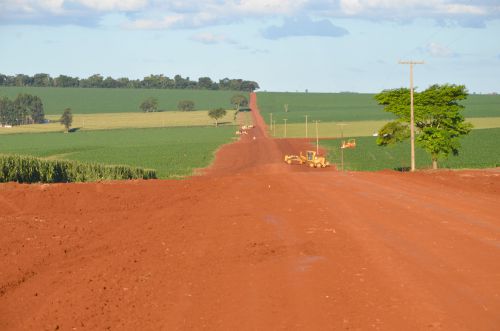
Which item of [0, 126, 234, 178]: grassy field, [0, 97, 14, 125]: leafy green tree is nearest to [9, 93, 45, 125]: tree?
[0, 97, 14, 125]: leafy green tree

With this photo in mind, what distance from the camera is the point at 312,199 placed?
2388cm

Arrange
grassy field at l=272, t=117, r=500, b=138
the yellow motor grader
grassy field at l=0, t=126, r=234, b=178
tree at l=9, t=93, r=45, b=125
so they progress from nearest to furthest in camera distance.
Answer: the yellow motor grader < grassy field at l=0, t=126, r=234, b=178 < grassy field at l=272, t=117, r=500, b=138 < tree at l=9, t=93, r=45, b=125

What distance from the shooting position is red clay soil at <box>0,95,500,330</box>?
1099 centimetres

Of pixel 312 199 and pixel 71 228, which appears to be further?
pixel 312 199

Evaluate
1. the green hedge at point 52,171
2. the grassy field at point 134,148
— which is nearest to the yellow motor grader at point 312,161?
the grassy field at point 134,148

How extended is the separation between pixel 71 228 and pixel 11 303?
6800 millimetres

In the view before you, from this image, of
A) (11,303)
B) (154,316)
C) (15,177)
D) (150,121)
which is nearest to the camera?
(154,316)

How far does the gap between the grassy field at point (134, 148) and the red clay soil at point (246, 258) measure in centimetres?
3621

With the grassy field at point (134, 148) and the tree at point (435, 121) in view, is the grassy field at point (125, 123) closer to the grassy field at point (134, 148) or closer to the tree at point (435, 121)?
the grassy field at point (134, 148)

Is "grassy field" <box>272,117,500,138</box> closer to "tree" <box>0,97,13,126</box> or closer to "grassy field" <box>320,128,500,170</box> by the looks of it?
"grassy field" <box>320,128,500,170</box>

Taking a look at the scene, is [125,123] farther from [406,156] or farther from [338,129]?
[406,156]

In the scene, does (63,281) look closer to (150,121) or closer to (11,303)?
(11,303)

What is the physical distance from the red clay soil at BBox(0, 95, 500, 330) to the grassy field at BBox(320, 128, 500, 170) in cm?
3790

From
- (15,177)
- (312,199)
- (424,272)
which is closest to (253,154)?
(15,177)
